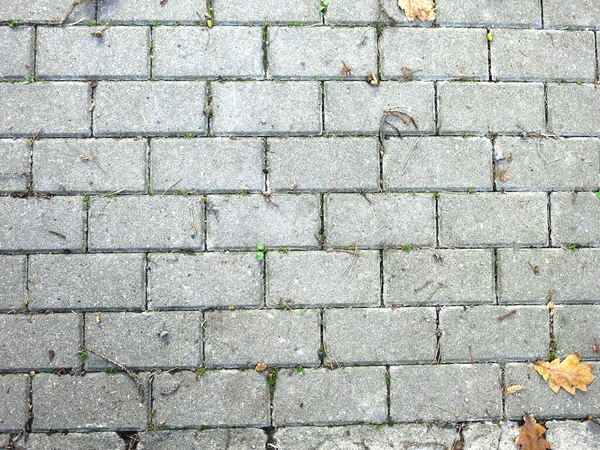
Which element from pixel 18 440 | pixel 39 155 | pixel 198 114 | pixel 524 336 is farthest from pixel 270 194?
pixel 18 440

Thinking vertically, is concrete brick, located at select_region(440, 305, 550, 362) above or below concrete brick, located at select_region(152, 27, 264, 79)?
below

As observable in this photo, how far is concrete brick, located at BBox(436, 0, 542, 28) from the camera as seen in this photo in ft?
10.1

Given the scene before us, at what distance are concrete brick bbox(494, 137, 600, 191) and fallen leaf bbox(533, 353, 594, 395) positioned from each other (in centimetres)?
97

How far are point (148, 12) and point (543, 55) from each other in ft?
7.40

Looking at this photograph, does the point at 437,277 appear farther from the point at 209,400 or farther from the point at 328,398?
the point at 209,400

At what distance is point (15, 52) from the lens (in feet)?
9.69

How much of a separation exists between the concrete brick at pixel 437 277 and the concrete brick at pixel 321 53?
106 centimetres

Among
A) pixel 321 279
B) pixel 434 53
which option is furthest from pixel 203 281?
pixel 434 53

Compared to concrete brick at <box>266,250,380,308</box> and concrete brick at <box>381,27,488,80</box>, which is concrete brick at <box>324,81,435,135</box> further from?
concrete brick at <box>266,250,380,308</box>

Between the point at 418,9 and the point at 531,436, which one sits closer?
the point at 531,436

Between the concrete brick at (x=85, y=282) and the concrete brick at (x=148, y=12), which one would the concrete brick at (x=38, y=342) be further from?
the concrete brick at (x=148, y=12)

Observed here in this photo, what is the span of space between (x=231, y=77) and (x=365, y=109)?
767 mm

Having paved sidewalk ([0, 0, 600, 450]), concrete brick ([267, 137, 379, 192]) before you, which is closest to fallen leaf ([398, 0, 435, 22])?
paved sidewalk ([0, 0, 600, 450])

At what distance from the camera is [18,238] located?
9.45ft
